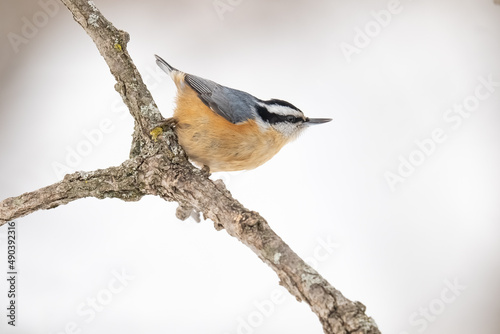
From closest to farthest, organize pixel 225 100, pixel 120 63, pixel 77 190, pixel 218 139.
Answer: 1. pixel 77 190
2. pixel 120 63
3. pixel 218 139
4. pixel 225 100

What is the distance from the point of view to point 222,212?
7.21 ft

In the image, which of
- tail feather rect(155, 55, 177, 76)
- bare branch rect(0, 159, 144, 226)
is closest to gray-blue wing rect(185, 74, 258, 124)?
tail feather rect(155, 55, 177, 76)

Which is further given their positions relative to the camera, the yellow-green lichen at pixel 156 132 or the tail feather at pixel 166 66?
the tail feather at pixel 166 66

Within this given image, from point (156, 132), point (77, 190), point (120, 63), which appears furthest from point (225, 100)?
point (77, 190)

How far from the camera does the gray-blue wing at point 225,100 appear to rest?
291 centimetres

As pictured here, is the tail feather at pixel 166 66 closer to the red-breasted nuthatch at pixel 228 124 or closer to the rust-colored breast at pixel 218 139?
the red-breasted nuthatch at pixel 228 124

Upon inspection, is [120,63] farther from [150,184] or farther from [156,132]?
[150,184]

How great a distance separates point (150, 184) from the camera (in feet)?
8.09

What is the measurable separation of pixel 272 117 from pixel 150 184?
94cm

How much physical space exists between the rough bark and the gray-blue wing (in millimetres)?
343

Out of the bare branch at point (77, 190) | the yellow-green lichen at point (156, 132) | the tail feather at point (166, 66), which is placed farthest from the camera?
the tail feather at point (166, 66)

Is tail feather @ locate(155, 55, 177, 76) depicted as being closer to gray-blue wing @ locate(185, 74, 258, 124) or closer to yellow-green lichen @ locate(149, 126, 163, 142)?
gray-blue wing @ locate(185, 74, 258, 124)

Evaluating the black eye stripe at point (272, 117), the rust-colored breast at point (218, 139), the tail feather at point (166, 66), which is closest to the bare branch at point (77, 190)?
the rust-colored breast at point (218, 139)

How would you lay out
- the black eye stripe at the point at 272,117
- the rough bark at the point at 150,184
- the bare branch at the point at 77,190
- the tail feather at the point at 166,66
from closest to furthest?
the rough bark at the point at 150,184
the bare branch at the point at 77,190
the black eye stripe at the point at 272,117
the tail feather at the point at 166,66
